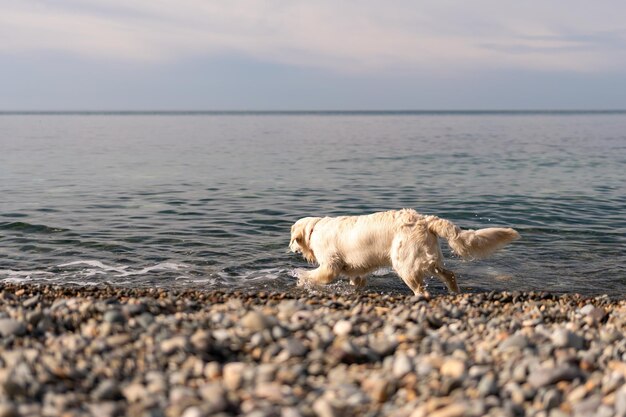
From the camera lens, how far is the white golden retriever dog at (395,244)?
8.20m

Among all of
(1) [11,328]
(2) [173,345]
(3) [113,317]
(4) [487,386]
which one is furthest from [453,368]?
(1) [11,328]

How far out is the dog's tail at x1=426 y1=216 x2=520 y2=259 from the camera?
8.16m

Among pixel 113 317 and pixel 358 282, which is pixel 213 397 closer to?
pixel 113 317

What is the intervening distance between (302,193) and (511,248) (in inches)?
313

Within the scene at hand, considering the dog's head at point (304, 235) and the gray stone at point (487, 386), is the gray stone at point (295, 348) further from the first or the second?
the dog's head at point (304, 235)

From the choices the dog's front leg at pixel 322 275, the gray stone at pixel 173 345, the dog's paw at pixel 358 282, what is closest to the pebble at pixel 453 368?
the gray stone at pixel 173 345

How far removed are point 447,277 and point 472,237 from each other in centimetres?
80

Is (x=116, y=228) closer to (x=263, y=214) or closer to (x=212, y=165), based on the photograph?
(x=263, y=214)

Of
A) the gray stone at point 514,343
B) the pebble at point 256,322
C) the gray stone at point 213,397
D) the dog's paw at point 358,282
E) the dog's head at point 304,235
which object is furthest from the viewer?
the dog's paw at point 358,282

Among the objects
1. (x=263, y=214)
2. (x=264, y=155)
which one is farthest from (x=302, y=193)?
(x=264, y=155)

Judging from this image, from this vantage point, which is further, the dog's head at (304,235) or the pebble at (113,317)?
the dog's head at (304,235)

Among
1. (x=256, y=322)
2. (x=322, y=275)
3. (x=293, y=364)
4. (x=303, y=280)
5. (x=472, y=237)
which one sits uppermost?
(x=472, y=237)

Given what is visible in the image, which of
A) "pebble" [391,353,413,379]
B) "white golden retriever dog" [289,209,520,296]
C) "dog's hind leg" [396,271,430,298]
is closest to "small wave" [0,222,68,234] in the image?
"white golden retriever dog" [289,209,520,296]

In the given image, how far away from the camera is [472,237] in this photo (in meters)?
8.14
